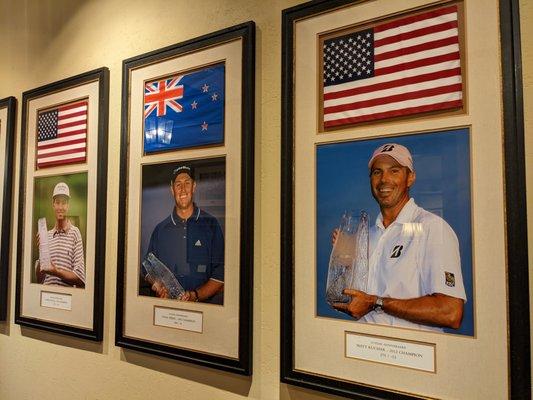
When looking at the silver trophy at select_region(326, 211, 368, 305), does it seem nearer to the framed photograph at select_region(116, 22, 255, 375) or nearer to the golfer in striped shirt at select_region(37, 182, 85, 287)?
the framed photograph at select_region(116, 22, 255, 375)

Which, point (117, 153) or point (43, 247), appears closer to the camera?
point (117, 153)

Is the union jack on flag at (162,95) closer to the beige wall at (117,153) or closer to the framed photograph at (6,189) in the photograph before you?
the beige wall at (117,153)

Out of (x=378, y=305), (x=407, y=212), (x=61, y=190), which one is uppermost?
(x=61, y=190)

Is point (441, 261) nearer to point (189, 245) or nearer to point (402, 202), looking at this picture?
point (402, 202)

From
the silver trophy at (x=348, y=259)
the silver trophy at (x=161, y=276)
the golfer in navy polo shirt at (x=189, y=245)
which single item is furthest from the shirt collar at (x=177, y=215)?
the silver trophy at (x=348, y=259)

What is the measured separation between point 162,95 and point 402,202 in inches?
32.9

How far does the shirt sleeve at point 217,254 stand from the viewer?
126 cm

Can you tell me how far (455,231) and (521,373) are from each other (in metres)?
0.29

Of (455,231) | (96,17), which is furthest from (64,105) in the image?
(455,231)

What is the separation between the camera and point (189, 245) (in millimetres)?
1333

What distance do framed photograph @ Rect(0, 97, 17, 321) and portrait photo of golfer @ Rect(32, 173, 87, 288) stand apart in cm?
20

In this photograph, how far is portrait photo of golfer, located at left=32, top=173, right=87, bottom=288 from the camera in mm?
1645

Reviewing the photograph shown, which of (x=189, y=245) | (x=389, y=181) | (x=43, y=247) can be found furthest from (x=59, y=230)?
(x=389, y=181)

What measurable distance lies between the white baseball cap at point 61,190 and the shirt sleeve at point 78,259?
0.16 m
